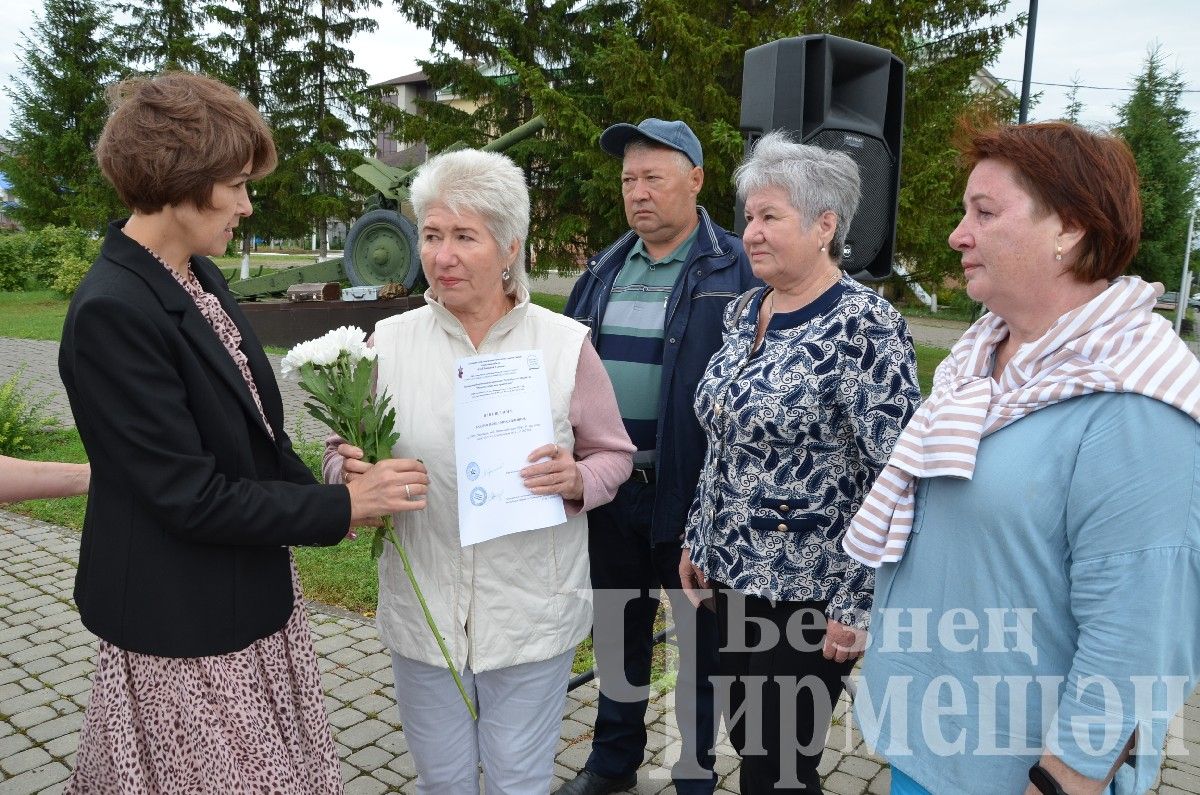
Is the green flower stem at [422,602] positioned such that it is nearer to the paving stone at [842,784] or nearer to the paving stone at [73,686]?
the paving stone at [842,784]

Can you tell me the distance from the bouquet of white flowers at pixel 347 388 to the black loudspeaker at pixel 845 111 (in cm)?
244

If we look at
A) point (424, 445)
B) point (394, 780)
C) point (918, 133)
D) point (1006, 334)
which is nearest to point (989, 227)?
point (1006, 334)

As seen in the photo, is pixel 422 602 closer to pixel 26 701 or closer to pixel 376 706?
pixel 376 706

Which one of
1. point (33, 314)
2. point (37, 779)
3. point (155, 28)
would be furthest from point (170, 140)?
point (155, 28)

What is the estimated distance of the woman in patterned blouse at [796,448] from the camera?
7.53 ft

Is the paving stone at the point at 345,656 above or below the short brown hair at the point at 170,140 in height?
below

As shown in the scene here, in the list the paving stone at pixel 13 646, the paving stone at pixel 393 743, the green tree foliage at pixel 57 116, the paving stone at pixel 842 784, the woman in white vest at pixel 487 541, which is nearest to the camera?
the woman in white vest at pixel 487 541

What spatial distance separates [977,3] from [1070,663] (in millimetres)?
12089

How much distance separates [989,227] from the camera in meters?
1.64

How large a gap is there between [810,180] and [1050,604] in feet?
4.55

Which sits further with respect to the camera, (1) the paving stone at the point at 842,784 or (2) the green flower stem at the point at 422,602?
(1) the paving stone at the point at 842,784

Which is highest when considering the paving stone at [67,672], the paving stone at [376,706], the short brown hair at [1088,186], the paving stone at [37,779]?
the short brown hair at [1088,186]

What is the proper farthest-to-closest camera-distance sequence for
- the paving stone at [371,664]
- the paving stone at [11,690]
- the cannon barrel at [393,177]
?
1. the cannon barrel at [393,177]
2. the paving stone at [371,664]
3. the paving stone at [11,690]

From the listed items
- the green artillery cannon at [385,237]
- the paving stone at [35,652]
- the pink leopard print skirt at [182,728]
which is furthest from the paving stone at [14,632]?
the green artillery cannon at [385,237]
